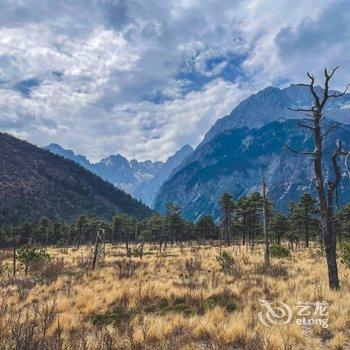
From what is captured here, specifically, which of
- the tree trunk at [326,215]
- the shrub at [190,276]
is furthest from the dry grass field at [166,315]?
the tree trunk at [326,215]

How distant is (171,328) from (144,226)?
12133 centimetres

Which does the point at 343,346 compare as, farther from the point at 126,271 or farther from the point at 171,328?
the point at 126,271

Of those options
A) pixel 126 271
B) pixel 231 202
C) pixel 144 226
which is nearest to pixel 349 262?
pixel 126 271

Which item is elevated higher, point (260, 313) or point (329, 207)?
point (329, 207)

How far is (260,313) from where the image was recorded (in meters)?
10.7

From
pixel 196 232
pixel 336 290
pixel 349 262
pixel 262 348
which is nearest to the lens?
pixel 262 348

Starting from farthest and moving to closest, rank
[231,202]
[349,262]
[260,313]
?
[231,202] → [349,262] → [260,313]
